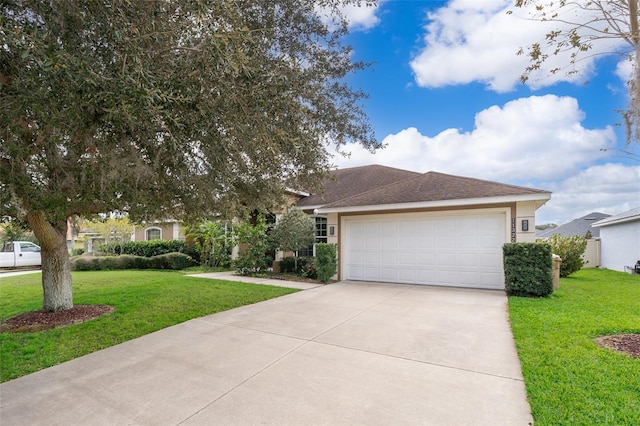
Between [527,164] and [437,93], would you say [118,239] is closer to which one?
[437,93]

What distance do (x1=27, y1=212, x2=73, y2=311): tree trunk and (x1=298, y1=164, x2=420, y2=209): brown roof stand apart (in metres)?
8.83

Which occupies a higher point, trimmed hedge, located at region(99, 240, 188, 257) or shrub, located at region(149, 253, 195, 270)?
trimmed hedge, located at region(99, 240, 188, 257)

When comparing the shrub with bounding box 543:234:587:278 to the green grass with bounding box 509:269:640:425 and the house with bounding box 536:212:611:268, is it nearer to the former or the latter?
the green grass with bounding box 509:269:640:425

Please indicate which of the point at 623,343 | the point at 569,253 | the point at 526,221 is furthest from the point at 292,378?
the point at 569,253

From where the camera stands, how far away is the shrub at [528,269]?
8.23 meters

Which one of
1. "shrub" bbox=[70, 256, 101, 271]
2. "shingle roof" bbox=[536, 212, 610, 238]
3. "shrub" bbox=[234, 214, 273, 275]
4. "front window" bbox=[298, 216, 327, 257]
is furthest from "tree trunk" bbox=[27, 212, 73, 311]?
"shingle roof" bbox=[536, 212, 610, 238]

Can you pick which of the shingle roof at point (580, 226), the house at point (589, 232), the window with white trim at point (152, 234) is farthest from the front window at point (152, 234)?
the shingle roof at point (580, 226)

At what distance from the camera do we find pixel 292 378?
12.5 ft

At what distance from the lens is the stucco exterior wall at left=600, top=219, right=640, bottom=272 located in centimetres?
1544

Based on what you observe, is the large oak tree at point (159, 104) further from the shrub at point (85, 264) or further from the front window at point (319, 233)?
the shrub at point (85, 264)

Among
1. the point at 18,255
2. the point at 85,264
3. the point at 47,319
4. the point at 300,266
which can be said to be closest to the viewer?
the point at 47,319

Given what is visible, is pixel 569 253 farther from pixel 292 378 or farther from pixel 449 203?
pixel 292 378

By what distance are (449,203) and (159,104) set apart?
8.25 metres

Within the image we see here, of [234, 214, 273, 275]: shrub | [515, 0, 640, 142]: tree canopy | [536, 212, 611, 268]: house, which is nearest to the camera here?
[515, 0, 640, 142]: tree canopy
